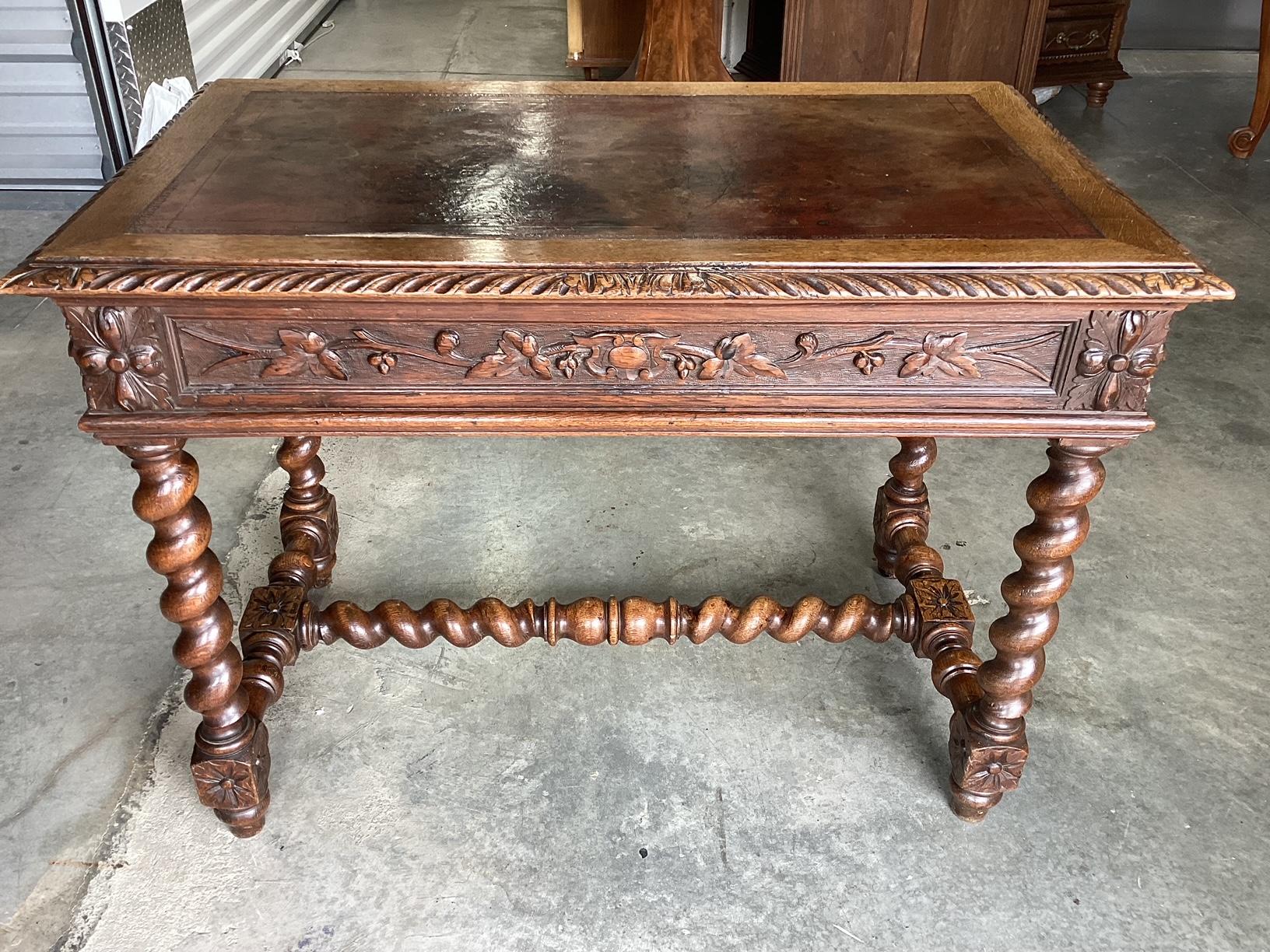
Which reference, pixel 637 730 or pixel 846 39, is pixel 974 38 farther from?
pixel 637 730

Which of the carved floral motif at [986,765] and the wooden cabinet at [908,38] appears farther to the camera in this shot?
the wooden cabinet at [908,38]

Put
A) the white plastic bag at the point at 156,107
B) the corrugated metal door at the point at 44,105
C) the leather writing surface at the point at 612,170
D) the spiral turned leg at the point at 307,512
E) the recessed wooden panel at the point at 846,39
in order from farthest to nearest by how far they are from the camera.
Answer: the recessed wooden panel at the point at 846,39
the white plastic bag at the point at 156,107
the corrugated metal door at the point at 44,105
the spiral turned leg at the point at 307,512
the leather writing surface at the point at 612,170

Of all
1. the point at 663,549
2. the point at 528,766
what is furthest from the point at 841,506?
the point at 528,766

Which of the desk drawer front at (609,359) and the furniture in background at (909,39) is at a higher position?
the desk drawer front at (609,359)

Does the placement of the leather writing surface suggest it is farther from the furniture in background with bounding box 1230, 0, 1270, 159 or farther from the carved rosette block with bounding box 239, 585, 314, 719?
the furniture in background with bounding box 1230, 0, 1270, 159

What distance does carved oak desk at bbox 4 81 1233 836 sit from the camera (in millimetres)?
1355

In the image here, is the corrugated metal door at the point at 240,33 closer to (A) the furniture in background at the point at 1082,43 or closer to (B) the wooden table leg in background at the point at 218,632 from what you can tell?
(B) the wooden table leg in background at the point at 218,632

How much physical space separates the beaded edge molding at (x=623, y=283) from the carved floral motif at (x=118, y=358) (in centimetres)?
7

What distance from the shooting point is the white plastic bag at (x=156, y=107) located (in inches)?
157

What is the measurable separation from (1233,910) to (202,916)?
161 centimetres

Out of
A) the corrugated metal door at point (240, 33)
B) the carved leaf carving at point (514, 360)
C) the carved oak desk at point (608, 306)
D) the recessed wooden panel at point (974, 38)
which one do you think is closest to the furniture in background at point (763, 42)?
the recessed wooden panel at point (974, 38)

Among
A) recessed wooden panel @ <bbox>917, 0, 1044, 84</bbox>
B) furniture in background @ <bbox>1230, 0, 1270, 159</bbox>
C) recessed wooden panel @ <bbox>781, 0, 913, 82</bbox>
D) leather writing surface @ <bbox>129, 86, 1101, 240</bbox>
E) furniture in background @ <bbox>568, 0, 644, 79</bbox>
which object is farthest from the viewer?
furniture in background @ <bbox>568, 0, 644, 79</bbox>

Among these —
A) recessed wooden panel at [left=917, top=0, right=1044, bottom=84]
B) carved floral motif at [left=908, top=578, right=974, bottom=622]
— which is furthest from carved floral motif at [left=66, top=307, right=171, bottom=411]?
recessed wooden panel at [left=917, top=0, right=1044, bottom=84]

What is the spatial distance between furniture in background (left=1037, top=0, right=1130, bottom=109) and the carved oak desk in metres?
3.90
